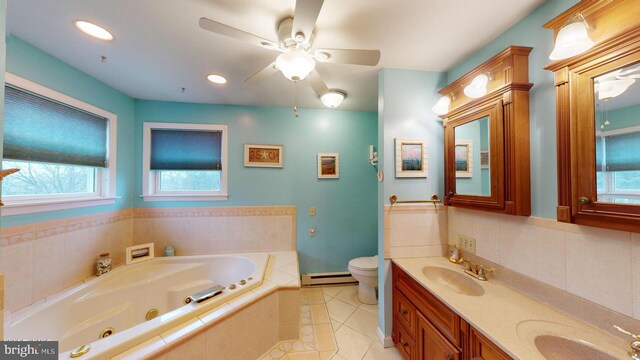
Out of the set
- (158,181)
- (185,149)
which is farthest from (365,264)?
(158,181)

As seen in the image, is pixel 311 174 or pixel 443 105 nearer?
pixel 443 105

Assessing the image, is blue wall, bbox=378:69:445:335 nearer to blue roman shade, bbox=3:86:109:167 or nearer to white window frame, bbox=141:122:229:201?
white window frame, bbox=141:122:229:201

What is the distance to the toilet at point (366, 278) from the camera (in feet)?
7.39

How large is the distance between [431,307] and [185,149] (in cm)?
283

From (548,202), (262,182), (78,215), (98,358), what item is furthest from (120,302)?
(548,202)

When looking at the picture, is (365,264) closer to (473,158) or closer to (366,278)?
(366,278)

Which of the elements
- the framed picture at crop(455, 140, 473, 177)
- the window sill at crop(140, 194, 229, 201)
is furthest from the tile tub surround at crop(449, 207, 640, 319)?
the window sill at crop(140, 194, 229, 201)

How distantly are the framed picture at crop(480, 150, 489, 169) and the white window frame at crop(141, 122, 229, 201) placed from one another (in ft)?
8.28

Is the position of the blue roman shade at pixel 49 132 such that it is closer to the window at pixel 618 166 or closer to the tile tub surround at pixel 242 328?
the tile tub surround at pixel 242 328

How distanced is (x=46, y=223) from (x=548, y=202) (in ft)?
10.8

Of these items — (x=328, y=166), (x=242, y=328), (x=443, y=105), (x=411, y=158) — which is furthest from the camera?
(x=328, y=166)

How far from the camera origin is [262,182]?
266 cm

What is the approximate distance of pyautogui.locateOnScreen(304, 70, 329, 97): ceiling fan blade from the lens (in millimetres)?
1392

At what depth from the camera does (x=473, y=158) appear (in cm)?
154
